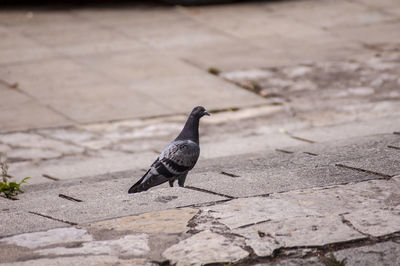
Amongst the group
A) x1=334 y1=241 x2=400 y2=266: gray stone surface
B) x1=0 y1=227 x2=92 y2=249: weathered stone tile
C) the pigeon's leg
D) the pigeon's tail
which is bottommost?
the pigeon's leg

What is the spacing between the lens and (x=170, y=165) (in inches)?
162

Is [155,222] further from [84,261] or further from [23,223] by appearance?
[23,223]

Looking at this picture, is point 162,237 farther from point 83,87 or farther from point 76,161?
point 83,87

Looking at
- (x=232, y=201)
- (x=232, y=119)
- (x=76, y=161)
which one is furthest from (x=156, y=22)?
(x=232, y=201)

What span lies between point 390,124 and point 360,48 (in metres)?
3.57

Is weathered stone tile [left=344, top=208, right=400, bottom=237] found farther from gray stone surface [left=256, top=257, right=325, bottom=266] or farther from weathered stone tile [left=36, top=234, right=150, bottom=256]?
weathered stone tile [left=36, top=234, right=150, bottom=256]

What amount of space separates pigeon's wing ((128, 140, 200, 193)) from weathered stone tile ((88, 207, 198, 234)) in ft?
2.41

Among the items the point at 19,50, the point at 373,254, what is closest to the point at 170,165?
the point at 373,254

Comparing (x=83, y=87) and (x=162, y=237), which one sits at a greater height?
(x=162, y=237)

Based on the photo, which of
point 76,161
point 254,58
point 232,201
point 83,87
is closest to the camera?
point 232,201

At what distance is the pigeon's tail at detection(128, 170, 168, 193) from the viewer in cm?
401

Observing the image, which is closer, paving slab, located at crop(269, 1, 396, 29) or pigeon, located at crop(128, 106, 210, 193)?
pigeon, located at crop(128, 106, 210, 193)

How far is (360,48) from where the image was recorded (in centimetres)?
970

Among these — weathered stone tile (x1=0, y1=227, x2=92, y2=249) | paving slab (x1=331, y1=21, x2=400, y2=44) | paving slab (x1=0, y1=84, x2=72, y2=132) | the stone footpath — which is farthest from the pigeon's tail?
paving slab (x1=331, y1=21, x2=400, y2=44)
